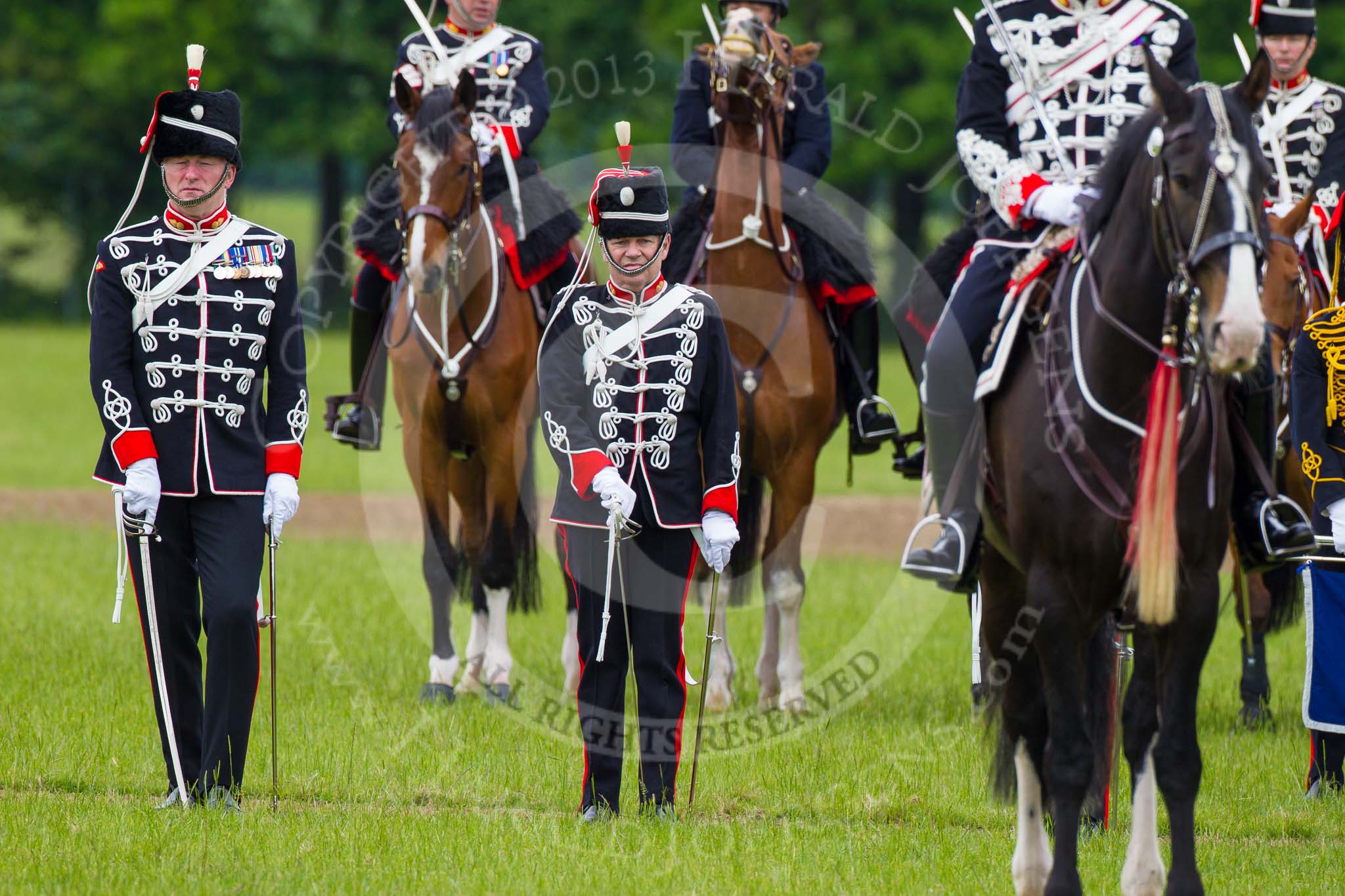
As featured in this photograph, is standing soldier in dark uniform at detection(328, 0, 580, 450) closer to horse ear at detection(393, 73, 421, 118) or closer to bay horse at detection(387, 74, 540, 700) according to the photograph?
bay horse at detection(387, 74, 540, 700)

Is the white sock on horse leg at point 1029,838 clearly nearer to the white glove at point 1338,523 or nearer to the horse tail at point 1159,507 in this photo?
the horse tail at point 1159,507

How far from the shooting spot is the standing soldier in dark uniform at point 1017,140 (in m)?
5.32

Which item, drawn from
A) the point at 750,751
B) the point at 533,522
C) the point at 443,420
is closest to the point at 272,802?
the point at 750,751

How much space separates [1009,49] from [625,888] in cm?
280

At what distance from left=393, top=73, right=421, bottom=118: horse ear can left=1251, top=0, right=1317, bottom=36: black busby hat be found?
3.74 meters

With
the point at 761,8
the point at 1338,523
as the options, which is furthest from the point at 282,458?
the point at 761,8

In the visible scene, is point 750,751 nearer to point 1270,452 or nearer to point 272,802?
point 272,802

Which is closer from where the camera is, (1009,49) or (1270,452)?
(1270,452)

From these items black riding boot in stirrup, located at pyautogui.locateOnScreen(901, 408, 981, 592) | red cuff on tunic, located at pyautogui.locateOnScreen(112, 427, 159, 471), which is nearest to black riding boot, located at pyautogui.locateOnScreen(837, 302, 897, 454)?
black riding boot in stirrup, located at pyautogui.locateOnScreen(901, 408, 981, 592)

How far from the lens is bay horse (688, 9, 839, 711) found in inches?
312

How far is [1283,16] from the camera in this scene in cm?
773

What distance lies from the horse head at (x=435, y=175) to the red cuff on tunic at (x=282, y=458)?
1.84 metres

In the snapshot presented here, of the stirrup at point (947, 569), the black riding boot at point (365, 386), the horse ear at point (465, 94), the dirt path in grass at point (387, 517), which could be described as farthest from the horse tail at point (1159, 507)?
the dirt path in grass at point (387, 517)

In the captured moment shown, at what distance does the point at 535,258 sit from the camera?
8.48m
